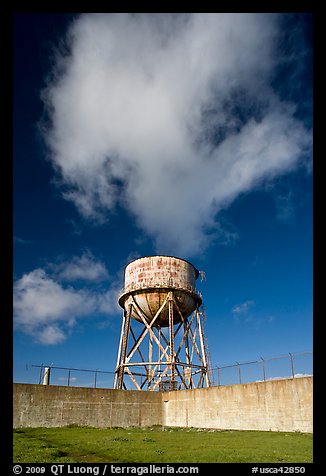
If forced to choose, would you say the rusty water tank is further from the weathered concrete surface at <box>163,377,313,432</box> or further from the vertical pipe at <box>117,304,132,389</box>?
the weathered concrete surface at <box>163,377,313,432</box>

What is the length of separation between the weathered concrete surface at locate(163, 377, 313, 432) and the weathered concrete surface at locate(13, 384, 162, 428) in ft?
6.35

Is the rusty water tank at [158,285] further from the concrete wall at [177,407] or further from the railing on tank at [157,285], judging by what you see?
the concrete wall at [177,407]

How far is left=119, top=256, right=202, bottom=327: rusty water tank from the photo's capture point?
3055 cm

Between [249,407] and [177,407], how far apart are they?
6.84 meters

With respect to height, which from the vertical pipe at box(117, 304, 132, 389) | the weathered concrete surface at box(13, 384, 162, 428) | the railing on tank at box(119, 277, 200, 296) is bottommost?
the weathered concrete surface at box(13, 384, 162, 428)

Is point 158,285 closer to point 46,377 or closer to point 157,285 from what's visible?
point 157,285

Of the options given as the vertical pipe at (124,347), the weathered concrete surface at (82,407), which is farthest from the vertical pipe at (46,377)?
the vertical pipe at (124,347)

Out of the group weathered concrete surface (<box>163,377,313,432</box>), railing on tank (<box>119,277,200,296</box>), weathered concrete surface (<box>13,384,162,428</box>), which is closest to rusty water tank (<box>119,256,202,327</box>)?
railing on tank (<box>119,277,200,296</box>)

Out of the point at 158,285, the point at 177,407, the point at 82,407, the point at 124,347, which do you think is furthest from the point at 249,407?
the point at 124,347

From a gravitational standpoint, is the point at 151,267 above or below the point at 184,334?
above
